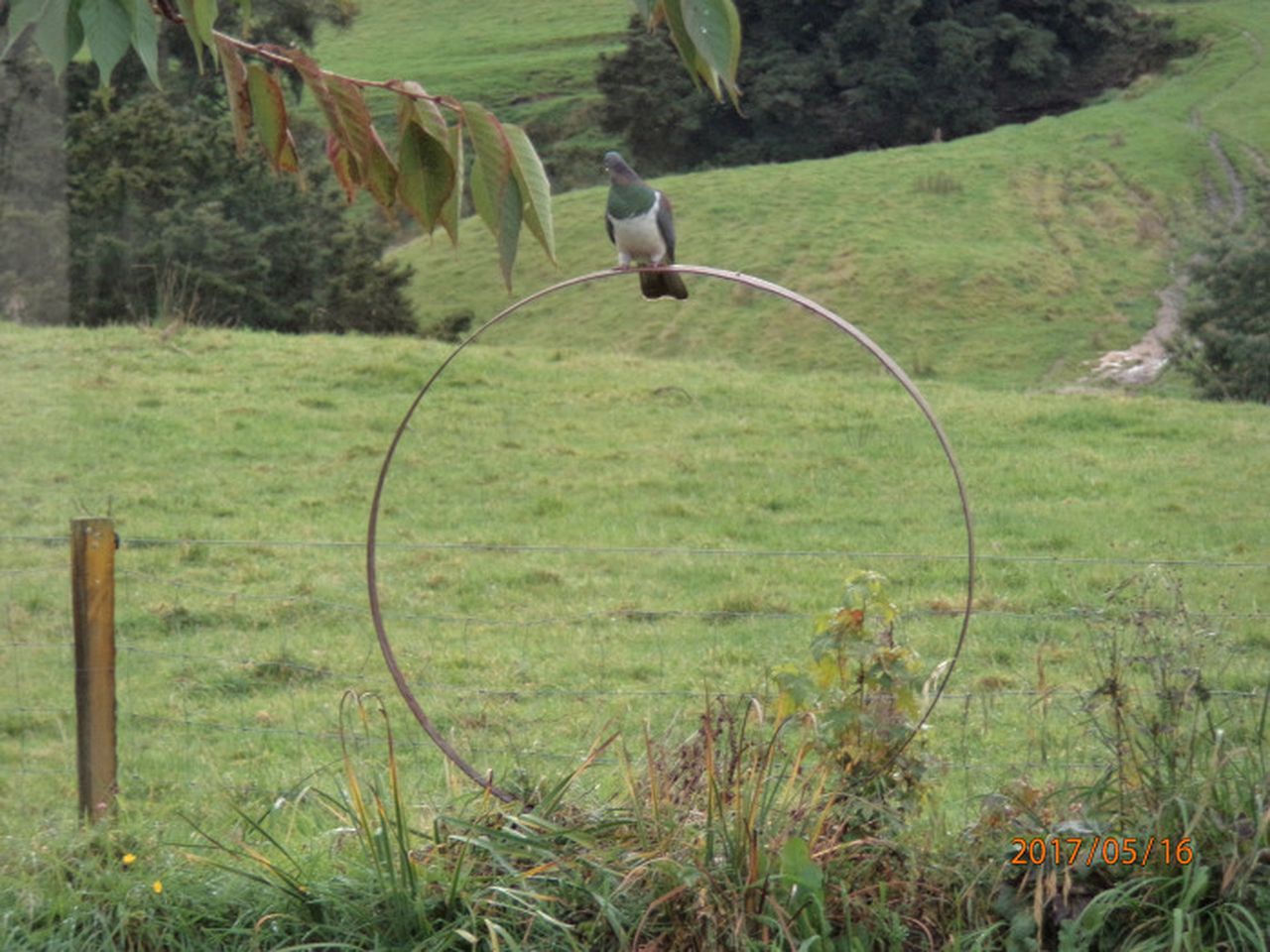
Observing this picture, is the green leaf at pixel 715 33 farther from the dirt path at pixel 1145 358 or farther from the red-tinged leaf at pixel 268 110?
the dirt path at pixel 1145 358

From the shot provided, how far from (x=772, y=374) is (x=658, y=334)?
30.4 feet

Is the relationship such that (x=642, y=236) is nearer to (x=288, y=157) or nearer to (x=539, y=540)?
(x=288, y=157)

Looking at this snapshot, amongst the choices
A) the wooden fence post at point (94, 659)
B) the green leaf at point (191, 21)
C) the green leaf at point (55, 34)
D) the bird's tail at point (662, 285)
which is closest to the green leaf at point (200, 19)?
the green leaf at point (191, 21)

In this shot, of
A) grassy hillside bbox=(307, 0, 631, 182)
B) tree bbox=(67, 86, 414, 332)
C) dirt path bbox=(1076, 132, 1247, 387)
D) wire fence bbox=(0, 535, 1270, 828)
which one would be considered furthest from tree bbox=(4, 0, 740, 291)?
grassy hillside bbox=(307, 0, 631, 182)

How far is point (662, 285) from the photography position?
3.46 metres

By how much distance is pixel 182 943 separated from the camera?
126 inches

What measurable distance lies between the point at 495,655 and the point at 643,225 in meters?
3.57

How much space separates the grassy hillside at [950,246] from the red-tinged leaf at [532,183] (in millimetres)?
18321

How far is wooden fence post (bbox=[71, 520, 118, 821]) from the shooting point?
3754 millimetres

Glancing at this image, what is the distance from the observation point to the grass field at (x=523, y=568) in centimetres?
377

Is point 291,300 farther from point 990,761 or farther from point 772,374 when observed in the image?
point 990,761

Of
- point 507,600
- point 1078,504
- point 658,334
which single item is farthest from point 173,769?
point 658,334

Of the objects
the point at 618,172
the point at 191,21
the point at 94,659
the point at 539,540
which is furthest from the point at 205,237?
the point at 191,21

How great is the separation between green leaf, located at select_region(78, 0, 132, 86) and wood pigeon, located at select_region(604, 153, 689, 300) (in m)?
1.77
